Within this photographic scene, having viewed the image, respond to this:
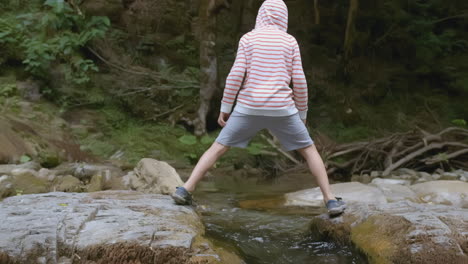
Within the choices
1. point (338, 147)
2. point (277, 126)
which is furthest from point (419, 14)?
point (277, 126)

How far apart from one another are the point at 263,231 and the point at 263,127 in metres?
1.07

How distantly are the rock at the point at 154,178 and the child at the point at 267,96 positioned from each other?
164 centimetres

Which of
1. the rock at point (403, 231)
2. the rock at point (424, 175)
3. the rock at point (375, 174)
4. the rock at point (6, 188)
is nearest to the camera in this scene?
the rock at point (403, 231)

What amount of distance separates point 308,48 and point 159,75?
457cm

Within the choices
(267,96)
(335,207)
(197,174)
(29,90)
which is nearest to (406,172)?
(335,207)

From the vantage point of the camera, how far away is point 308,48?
495 inches

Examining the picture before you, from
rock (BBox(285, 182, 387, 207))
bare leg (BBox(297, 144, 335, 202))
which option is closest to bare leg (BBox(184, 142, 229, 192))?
bare leg (BBox(297, 144, 335, 202))

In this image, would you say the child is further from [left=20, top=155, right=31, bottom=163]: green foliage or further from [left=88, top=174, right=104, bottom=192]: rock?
[left=20, top=155, right=31, bottom=163]: green foliage

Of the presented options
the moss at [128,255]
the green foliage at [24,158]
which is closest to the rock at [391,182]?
the moss at [128,255]

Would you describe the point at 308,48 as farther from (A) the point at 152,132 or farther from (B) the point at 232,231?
(B) the point at 232,231

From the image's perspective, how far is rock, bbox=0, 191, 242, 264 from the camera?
229 cm

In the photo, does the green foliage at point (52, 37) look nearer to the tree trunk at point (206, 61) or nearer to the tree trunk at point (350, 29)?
the tree trunk at point (206, 61)

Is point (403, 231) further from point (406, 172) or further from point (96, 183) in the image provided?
point (406, 172)

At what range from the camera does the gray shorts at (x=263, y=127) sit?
3.25 meters
